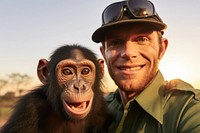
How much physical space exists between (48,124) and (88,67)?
859 mm

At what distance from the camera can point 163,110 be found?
2.93 m

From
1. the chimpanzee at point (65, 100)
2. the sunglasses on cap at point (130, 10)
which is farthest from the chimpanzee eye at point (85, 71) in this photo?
the sunglasses on cap at point (130, 10)

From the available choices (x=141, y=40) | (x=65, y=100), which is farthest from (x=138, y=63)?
(x=65, y=100)

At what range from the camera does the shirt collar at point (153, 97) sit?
2.98 metres

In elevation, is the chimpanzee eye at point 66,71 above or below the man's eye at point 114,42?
below

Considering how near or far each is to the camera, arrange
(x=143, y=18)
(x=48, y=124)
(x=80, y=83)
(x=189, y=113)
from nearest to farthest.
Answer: (x=189, y=113) < (x=143, y=18) < (x=80, y=83) < (x=48, y=124)

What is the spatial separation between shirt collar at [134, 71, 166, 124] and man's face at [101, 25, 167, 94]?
11 centimetres

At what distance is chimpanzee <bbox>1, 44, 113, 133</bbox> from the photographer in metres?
3.60

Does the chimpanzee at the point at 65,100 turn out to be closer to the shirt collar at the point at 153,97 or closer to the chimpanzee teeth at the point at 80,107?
the chimpanzee teeth at the point at 80,107

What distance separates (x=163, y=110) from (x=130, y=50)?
78cm

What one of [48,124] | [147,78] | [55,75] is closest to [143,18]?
[147,78]

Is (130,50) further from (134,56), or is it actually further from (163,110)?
(163,110)

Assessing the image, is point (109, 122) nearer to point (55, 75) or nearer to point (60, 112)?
point (60, 112)

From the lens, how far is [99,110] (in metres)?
4.12
